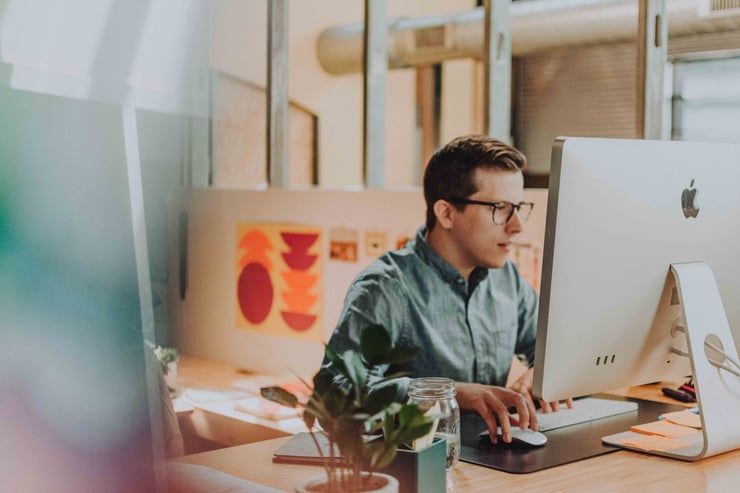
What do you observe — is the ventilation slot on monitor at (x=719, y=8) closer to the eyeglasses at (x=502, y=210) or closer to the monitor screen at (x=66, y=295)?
the eyeglasses at (x=502, y=210)

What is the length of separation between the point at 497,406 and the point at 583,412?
13.7 inches

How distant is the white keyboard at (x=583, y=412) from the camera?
1831 mm

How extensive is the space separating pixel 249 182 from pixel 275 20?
0.98 meters

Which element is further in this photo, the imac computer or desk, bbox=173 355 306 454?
desk, bbox=173 355 306 454

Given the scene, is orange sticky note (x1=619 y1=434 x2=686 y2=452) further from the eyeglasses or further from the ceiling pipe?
the ceiling pipe

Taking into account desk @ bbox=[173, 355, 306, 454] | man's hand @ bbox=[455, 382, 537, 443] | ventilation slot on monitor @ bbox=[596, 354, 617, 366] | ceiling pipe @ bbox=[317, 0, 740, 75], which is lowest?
desk @ bbox=[173, 355, 306, 454]

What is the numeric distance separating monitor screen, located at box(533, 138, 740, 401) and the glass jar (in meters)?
0.15

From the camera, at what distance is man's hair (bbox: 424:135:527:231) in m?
2.18

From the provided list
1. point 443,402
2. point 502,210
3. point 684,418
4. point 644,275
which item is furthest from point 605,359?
point 502,210

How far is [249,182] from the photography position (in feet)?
14.8

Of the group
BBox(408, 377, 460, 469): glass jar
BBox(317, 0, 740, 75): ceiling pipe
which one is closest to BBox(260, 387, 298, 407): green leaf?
BBox(408, 377, 460, 469): glass jar

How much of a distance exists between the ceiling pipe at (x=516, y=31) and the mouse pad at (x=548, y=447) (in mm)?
2056

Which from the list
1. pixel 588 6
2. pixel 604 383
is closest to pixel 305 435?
pixel 604 383

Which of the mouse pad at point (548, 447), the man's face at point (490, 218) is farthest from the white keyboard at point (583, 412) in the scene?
the man's face at point (490, 218)
